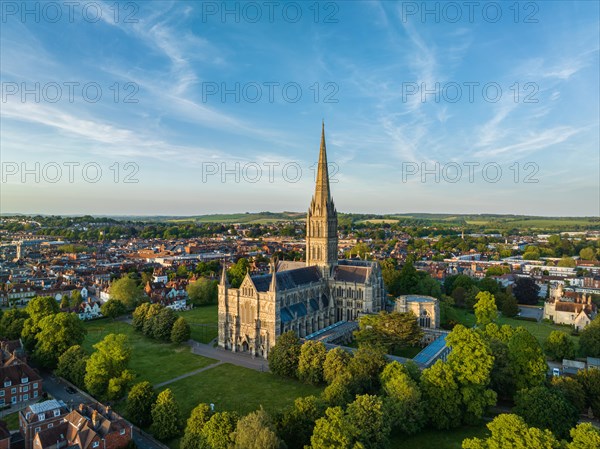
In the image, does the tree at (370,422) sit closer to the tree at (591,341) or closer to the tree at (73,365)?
the tree at (73,365)

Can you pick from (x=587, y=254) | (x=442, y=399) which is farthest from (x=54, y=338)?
(x=587, y=254)

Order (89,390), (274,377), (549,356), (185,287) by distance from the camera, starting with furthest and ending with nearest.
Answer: (185,287) < (549,356) < (274,377) < (89,390)

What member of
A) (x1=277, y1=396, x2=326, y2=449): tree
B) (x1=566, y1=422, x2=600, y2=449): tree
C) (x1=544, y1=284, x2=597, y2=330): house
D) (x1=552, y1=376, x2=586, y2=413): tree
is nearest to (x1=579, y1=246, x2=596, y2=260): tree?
(x1=544, y1=284, x2=597, y2=330): house

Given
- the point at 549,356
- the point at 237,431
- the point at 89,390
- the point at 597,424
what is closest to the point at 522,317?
the point at 549,356

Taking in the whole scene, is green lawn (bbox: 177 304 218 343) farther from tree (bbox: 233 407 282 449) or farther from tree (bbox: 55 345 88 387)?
tree (bbox: 233 407 282 449)

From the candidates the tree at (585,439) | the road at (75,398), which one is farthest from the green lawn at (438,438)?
the road at (75,398)

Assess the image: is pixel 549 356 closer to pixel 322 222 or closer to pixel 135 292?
pixel 322 222
